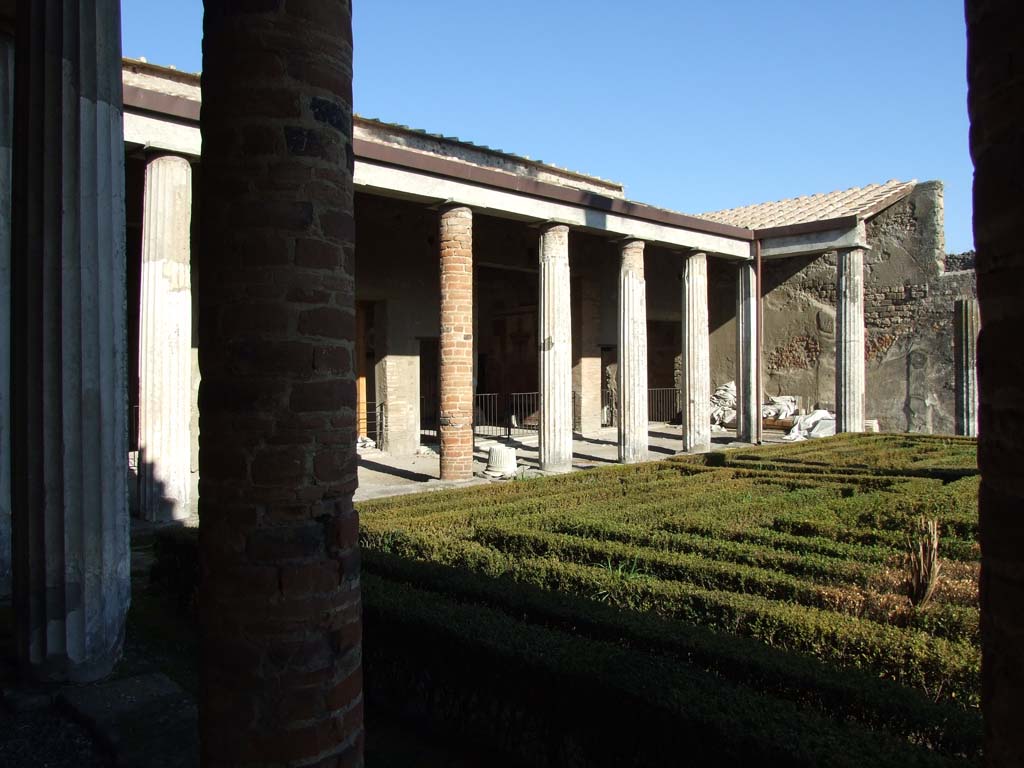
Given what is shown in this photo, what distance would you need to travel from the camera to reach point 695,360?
13641 millimetres

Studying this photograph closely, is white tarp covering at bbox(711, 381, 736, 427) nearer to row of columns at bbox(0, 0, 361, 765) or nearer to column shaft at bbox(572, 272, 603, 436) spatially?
column shaft at bbox(572, 272, 603, 436)

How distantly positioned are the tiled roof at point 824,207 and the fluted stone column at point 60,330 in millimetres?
11509

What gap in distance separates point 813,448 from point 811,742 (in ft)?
30.4

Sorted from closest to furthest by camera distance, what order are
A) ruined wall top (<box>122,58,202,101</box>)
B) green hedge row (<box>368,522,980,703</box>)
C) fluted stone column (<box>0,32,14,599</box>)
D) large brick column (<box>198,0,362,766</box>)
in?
large brick column (<box>198,0,362,766</box>) < green hedge row (<box>368,522,980,703</box>) < fluted stone column (<box>0,32,14,599</box>) < ruined wall top (<box>122,58,202,101</box>)

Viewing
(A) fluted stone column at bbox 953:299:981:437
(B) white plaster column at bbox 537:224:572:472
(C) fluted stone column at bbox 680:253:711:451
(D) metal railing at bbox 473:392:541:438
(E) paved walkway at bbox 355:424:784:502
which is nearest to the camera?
(E) paved walkway at bbox 355:424:784:502

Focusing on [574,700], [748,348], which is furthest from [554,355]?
[574,700]

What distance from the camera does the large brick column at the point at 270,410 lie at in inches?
85.5

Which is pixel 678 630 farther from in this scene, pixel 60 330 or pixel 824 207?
pixel 824 207

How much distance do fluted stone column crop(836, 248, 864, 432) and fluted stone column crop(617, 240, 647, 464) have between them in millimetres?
4145

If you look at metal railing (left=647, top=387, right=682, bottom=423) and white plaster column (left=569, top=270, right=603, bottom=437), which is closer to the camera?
white plaster column (left=569, top=270, right=603, bottom=437)

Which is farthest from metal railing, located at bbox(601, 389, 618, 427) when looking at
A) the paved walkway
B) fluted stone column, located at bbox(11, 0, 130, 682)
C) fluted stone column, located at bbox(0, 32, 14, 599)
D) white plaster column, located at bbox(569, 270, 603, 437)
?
fluted stone column, located at bbox(11, 0, 130, 682)

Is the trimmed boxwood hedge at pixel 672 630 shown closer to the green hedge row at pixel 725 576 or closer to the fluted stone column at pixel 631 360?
the green hedge row at pixel 725 576

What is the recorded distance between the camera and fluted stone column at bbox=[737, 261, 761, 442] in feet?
49.1

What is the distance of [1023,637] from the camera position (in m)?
0.95
